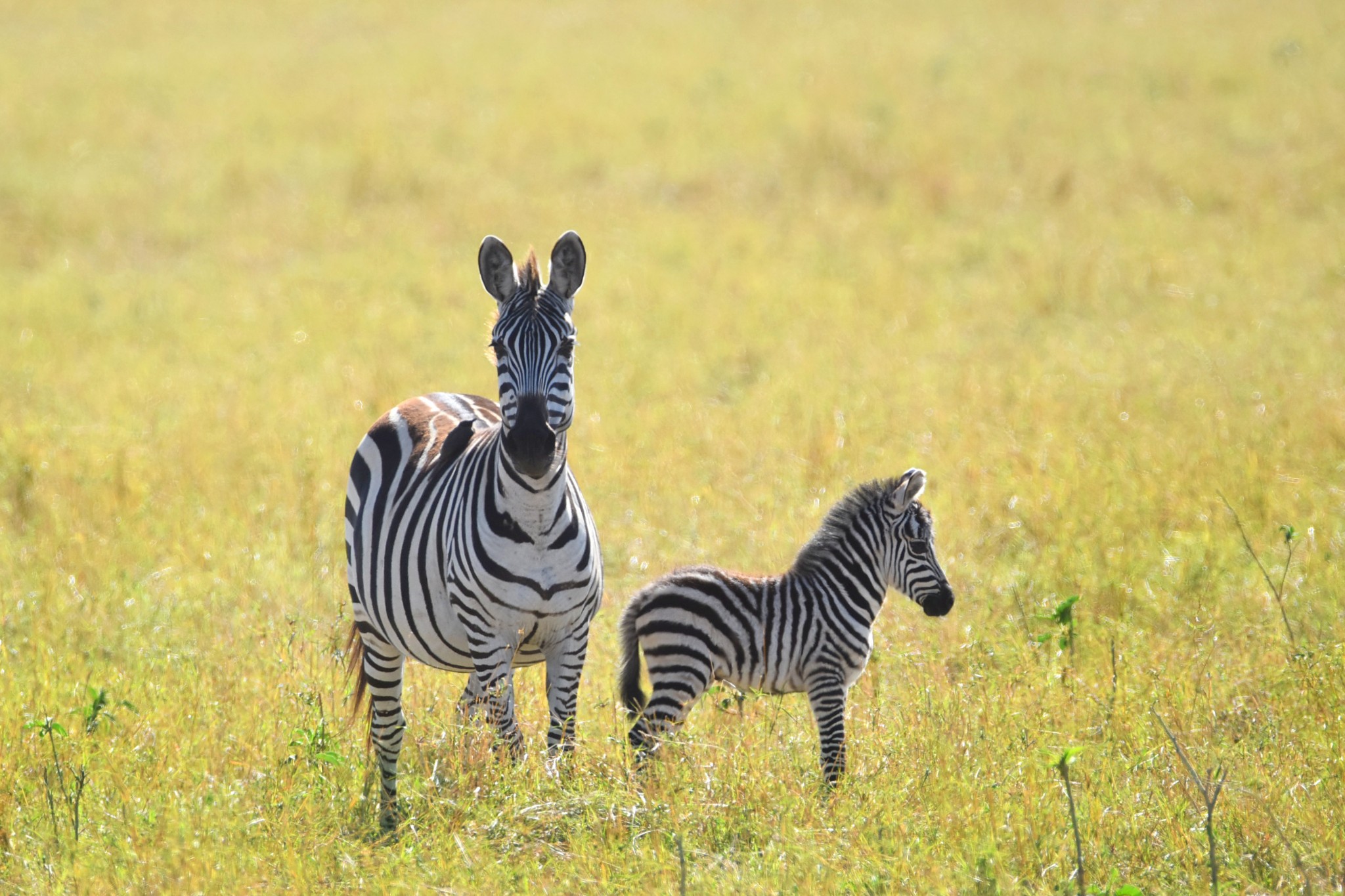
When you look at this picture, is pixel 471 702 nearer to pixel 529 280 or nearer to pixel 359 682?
pixel 359 682

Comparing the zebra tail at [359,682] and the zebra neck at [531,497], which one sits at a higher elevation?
the zebra neck at [531,497]

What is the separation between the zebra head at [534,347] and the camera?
5105 millimetres

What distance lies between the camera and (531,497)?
212 inches

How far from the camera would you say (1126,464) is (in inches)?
384

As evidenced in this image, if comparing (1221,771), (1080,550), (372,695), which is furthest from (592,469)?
(1221,771)

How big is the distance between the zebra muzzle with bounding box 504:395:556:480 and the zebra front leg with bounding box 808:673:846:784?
1.81 metres

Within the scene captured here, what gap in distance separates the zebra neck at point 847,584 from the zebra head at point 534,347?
162cm

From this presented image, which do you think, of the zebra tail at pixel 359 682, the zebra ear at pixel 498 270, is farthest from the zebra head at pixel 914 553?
the zebra tail at pixel 359 682

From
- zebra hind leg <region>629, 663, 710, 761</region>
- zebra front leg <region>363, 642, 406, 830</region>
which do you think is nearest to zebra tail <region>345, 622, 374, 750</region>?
zebra front leg <region>363, 642, 406, 830</region>

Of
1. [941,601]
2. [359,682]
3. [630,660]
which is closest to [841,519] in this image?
[941,601]

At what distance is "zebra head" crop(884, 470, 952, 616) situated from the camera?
21.1ft

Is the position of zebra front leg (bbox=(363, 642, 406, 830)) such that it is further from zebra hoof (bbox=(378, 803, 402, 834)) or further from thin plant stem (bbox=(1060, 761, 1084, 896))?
thin plant stem (bbox=(1060, 761, 1084, 896))

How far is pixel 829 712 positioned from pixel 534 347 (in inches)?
85.2

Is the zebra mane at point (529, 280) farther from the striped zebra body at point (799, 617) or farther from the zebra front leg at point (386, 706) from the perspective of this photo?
the zebra front leg at point (386, 706)
